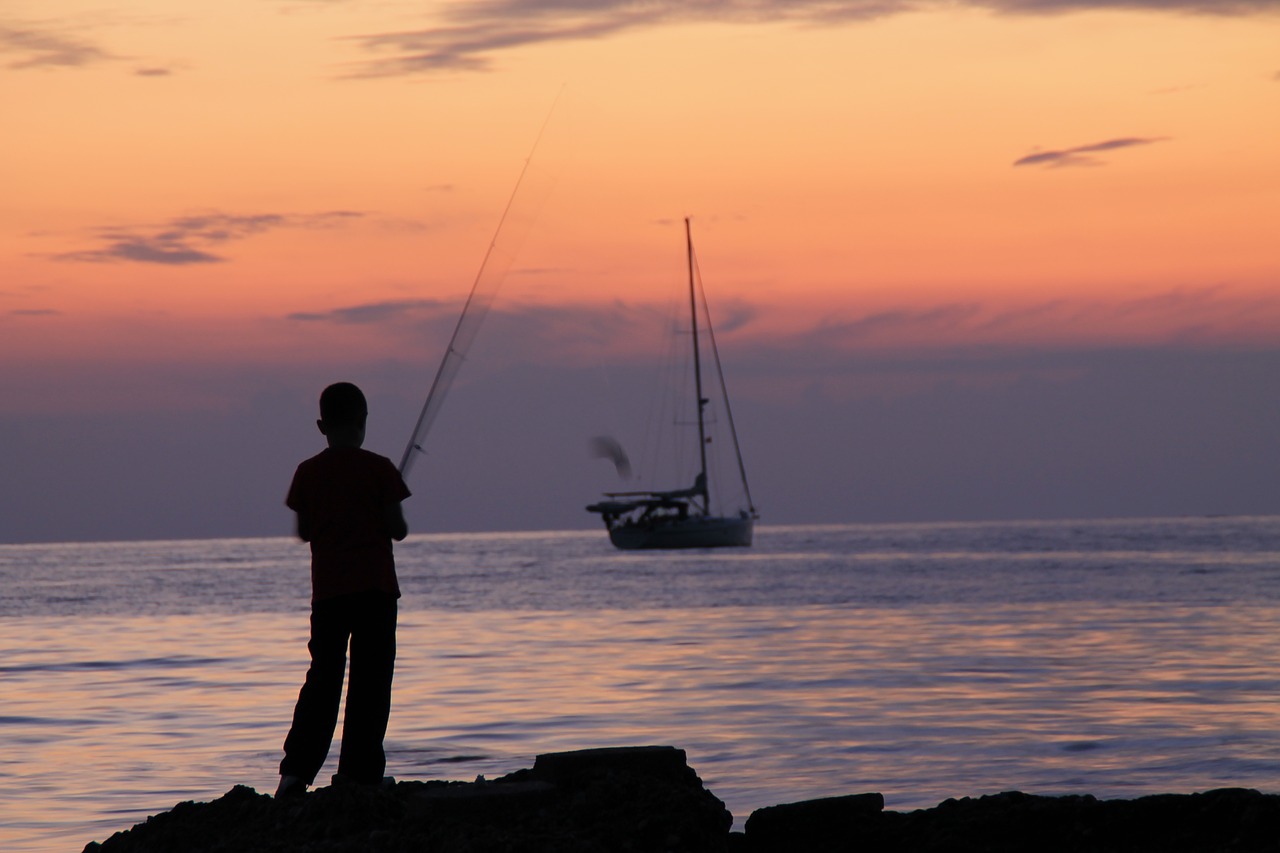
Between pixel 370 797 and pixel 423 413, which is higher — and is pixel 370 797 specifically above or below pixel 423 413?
below

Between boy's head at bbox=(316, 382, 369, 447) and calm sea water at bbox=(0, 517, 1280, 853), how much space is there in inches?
141

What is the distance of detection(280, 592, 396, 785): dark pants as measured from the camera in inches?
253

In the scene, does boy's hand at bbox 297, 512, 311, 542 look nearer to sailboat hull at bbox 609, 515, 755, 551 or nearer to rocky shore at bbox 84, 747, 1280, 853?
rocky shore at bbox 84, 747, 1280, 853

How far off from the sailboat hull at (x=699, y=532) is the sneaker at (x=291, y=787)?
73.0 metres

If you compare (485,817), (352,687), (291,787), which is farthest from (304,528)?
(485,817)

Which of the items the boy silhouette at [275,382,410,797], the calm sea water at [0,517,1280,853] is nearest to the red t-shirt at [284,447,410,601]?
the boy silhouette at [275,382,410,797]

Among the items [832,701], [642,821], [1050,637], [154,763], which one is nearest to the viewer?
[642,821]

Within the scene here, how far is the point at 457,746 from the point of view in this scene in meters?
12.3

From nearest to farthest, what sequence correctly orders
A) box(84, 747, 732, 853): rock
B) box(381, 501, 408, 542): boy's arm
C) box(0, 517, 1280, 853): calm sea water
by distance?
1. box(84, 747, 732, 853): rock
2. box(381, 501, 408, 542): boy's arm
3. box(0, 517, 1280, 853): calm sea water

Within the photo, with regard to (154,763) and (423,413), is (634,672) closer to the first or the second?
(423,413)

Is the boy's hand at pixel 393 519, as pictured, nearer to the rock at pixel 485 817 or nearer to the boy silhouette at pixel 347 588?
the boy silhouette at pixel 347 588

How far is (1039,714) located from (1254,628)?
11211mm

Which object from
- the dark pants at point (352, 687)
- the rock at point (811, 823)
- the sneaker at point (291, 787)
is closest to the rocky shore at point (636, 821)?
the rock at point (811, 823)

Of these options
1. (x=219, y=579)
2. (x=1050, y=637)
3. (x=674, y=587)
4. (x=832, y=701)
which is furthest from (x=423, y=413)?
(x=219, y=579)
